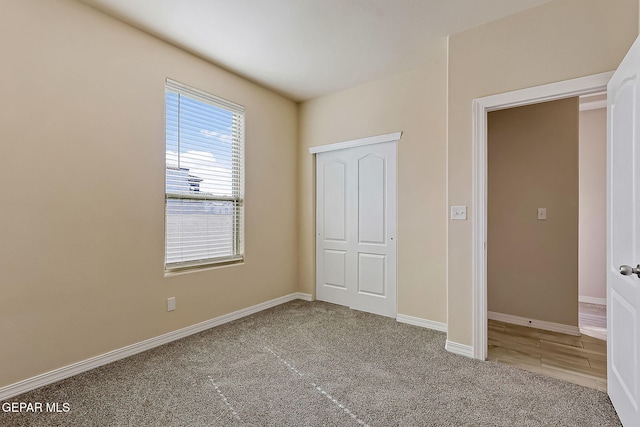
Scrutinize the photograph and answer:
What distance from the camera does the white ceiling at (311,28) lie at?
2344 mm

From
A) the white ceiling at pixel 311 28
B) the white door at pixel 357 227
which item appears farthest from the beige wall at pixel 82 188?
the white door at pixel 357 227

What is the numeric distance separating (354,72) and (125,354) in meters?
3.49

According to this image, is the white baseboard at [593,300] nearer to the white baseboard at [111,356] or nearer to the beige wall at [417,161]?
the beige wall at [417,161]

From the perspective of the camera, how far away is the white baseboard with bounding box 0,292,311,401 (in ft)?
6.77

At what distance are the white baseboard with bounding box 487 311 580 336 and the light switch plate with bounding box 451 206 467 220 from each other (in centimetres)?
165

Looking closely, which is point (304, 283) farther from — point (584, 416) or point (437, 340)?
point (584, 416)

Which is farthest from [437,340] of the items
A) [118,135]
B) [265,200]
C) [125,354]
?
[118,135]

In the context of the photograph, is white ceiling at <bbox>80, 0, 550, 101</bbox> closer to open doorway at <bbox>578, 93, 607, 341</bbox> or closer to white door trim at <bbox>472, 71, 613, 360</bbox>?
white door trim at <bbox>472, 71, 613, 360</bbox>

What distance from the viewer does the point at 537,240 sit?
10.9ft

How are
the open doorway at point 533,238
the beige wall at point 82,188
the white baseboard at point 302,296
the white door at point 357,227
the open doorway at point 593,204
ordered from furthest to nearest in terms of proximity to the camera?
the white baseboard at point 302,296 < the open doorway at point 593,204 < the white door at point 357,227 < the open doorway at point 533,238 < the beige wall at point 82,188

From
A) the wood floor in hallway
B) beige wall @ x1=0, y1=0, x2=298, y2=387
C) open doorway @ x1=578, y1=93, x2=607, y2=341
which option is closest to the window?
beige wall @ x1=0, y1=0, x2=298, y2=387

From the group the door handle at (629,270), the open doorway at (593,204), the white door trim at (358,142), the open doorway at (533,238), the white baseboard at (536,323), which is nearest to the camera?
the door handle at (629,270)

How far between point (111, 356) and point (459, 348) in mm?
2862

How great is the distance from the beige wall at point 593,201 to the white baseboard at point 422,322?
2.63 meters
